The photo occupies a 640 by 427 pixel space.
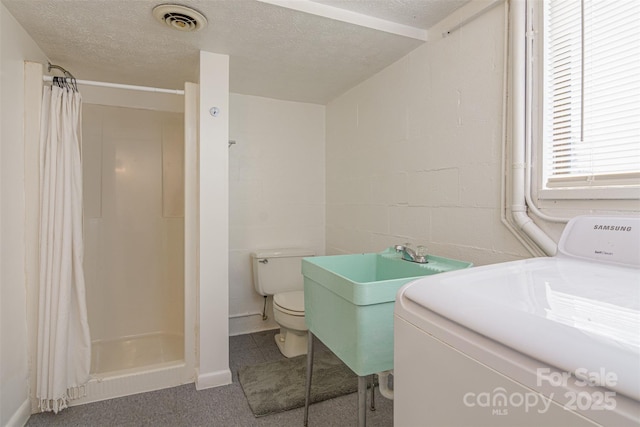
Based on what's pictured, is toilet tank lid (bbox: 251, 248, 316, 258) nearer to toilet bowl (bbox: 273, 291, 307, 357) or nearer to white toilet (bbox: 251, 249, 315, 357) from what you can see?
white toilet (bbox: 251, 249, 315, 357)

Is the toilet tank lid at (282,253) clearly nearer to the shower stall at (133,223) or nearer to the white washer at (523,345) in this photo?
the shower stall at (133,223)

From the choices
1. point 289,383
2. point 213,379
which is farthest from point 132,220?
point 289,383

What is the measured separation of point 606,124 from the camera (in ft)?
3.64

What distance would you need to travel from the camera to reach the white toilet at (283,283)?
91.6 inches

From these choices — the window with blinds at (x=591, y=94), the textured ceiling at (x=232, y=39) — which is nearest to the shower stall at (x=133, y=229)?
the textured ceiling at (x=232, y=39)

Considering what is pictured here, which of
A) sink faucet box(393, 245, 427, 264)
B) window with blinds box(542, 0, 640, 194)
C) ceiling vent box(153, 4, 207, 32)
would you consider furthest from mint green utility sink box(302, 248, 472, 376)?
ceiling vent box(153, 4, 207, 32)


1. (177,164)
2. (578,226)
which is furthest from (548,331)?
(177,164)

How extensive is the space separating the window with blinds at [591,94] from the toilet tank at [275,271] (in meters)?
1.85

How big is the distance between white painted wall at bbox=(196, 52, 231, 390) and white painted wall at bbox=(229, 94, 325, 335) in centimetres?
71

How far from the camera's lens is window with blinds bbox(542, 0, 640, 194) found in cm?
105

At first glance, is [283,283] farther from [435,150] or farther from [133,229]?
[435,150]

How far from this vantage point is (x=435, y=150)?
1.76 m

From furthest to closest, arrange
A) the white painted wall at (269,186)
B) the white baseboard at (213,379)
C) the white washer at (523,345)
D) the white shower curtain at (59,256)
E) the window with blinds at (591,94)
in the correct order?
the white painted wall at (269,186)
the white baseboard at (213,379)
the white shower curtain at (59,256)
the window with blinds at (591,94)
the white washer at (523,345)

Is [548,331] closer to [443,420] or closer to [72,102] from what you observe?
[443,420]
